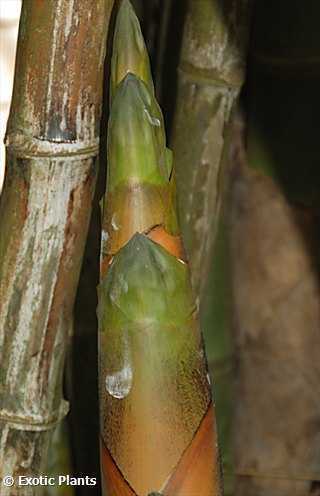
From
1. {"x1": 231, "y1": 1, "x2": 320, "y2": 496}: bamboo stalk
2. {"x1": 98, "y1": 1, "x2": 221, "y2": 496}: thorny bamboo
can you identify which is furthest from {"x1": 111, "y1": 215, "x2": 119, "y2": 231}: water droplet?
{"x1": 231, "y1": 1, "x2": 320, "y2": 496}: bamboo stalk

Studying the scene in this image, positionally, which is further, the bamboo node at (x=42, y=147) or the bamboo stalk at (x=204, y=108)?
the bamboo stalk at (x=204, y=108)

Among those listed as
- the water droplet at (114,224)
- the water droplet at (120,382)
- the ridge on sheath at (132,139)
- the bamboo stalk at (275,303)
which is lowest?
the bamboo stalk at (275,303)

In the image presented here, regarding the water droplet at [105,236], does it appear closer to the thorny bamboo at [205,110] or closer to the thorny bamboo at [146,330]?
the thorny bamboo at [146,330]

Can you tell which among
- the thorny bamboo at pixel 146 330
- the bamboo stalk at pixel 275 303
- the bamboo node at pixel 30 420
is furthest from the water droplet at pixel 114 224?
the bamboo stalk at pixel 275 303

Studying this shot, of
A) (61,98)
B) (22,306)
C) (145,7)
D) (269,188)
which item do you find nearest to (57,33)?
(61,98)

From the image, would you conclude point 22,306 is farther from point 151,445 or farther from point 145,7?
point 145,7

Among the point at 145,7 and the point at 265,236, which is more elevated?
the point at 145,7
